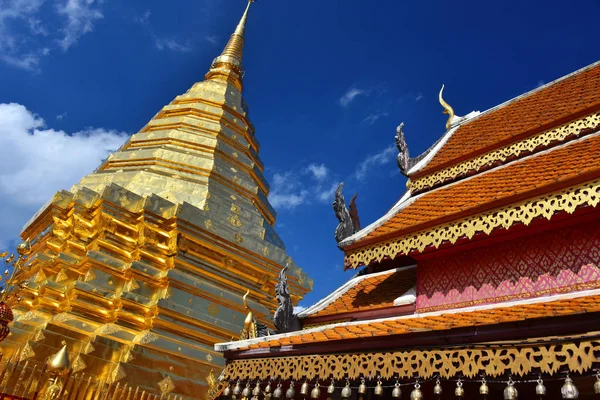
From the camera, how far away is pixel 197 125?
13406mm

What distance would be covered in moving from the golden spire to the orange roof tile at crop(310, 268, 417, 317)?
12.7 metres

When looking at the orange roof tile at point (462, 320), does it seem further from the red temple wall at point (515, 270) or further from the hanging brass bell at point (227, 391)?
the hanging brass bell at point (227, 391)

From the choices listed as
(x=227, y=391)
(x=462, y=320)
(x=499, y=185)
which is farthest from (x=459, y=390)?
(x=227, y=391)

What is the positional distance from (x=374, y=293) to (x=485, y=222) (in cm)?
187

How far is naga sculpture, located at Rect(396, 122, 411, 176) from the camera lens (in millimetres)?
6221

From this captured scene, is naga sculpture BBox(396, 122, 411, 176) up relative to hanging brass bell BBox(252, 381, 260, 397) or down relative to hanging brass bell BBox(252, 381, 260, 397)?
up

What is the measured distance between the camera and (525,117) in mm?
5699

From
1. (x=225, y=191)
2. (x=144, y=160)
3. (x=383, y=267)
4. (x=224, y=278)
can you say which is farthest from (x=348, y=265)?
(x=144, y=160)

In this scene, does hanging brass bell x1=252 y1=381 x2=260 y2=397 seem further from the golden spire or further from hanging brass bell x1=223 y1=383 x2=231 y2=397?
the golden spire

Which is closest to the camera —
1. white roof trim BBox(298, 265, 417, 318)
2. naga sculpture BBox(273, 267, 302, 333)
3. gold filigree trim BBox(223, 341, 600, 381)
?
gold filigree trim BBox(223, 341, 600, 381)

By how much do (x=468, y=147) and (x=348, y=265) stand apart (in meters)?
2.16

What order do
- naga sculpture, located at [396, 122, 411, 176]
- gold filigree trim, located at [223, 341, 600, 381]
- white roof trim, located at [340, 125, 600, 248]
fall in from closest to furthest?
gold filigree trim, located at [223, 341, 600, 381] < white roof trim, located at [340, 125, 600, 248] < naga sculpture, located at [396, 122, 411, 176]

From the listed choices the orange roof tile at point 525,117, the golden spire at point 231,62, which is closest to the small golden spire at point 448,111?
the orange roof tile at point 525,117

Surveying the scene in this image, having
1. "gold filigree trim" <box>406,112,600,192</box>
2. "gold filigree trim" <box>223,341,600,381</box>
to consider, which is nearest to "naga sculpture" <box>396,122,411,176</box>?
"gold filigree trim" <box>406,112,600,192</box>
